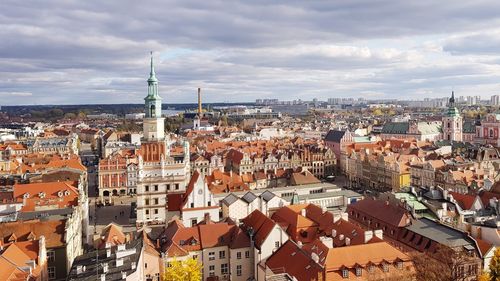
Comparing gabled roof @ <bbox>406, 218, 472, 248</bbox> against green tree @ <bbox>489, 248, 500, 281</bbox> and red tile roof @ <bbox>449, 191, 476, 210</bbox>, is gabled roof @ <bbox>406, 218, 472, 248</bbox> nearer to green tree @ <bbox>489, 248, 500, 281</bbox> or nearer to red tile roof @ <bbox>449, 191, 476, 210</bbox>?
green tree @ <bbox>489, 248, 500, 281</bbox>

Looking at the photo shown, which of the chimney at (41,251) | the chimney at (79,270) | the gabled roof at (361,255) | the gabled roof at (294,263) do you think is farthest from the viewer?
the chimney at (41,251)

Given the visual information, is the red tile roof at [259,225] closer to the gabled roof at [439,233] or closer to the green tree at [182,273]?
the green tree at [182,273]

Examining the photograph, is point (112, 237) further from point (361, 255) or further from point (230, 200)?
point (361, 255)

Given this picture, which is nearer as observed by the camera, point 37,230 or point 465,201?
point 37,230

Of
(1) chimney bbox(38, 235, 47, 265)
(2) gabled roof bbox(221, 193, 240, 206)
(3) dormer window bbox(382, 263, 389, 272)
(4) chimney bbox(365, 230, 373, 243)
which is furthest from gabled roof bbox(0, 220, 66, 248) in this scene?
(3) dormer window bbox(382, 263, 389, 272)

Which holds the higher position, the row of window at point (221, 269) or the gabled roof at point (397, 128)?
the gabled roof at point (397, 128)

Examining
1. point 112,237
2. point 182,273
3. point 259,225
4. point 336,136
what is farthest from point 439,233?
point 336,136

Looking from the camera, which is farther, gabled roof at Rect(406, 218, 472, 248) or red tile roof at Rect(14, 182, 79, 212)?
red tile roof at Rect(14, 182, 79, 212)

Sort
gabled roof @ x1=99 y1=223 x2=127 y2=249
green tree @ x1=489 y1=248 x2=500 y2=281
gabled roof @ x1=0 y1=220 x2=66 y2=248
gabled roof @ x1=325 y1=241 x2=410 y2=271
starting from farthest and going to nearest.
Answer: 1. gabled roof @ x1=99 y1=223 x2=127 y2=249
2. gabled roof @ x1=0 y1=220 x2=66 y2=248
3. gabled roof @ x1=325 y1=241 x2=410 y2=271
4. green tree @ x1=489 y1=248 x2=500 y2=281

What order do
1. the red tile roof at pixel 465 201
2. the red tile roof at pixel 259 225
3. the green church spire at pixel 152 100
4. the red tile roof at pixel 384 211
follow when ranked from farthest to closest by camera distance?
the green church spire at pixel 152 100, the red tile roof at pixel 465 201, the red tile roof at pixel 384 211, the red tile roof at pixel 259 225

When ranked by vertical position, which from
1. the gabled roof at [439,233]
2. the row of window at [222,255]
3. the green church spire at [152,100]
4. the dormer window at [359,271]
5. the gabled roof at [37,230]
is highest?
the green church spire at [152,100]

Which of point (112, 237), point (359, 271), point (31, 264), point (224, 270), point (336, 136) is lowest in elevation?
point (224, 270)

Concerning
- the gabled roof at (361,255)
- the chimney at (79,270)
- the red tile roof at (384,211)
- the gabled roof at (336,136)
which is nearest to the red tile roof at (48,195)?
the chimney at (79,270)

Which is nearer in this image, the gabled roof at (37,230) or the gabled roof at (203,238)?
the gabled roof at (37,230)
